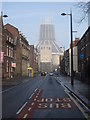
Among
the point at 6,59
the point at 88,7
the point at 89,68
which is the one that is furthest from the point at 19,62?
the point at 88,7

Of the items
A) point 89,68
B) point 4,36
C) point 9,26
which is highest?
point 9,26

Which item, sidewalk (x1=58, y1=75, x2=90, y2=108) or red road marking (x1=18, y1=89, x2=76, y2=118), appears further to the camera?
sidewalk (x1=58, y1=75, x2=90, y2=108)

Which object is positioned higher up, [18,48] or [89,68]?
[18,48]

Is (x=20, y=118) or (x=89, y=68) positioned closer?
(x=20, y=118)

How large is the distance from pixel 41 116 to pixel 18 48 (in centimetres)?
8315

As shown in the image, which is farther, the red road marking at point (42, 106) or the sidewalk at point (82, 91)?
the sidewalk at point (82, 91)

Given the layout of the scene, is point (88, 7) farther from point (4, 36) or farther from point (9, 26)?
point (9, 26)

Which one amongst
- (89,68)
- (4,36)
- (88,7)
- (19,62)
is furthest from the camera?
(19,62)

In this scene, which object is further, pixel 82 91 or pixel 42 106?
pixel 82 91

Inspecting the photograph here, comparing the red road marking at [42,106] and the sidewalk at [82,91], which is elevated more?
the sidewalk at [82,91]

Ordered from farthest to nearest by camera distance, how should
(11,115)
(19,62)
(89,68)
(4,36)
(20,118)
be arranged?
(19,62), (4,36), (89,68), (11,115), (20,118)

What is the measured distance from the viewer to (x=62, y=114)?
41.2 ft

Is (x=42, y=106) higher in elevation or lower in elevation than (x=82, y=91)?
lower

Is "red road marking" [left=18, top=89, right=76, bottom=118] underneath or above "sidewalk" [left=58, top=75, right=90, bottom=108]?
underneath
